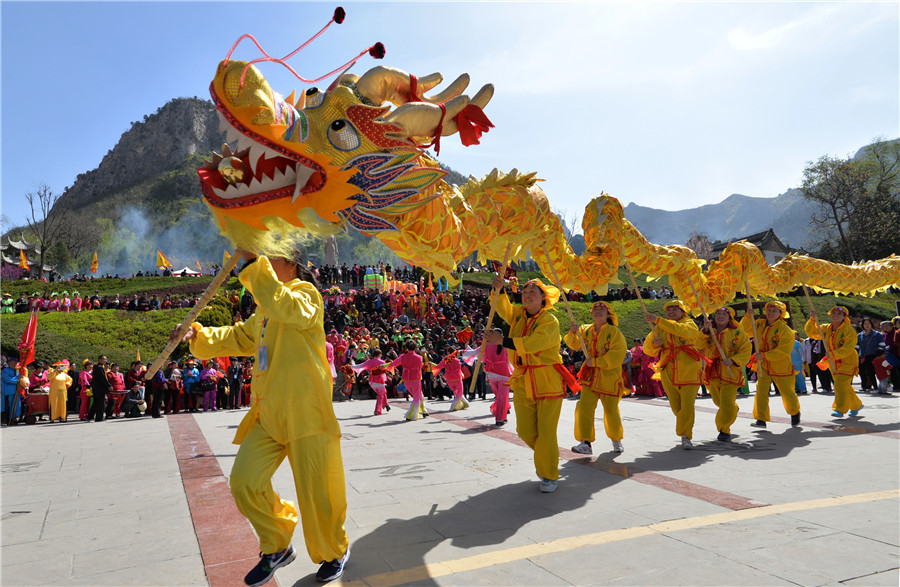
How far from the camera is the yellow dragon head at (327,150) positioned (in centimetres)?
320

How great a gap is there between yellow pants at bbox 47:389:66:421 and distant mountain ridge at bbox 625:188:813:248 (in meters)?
167

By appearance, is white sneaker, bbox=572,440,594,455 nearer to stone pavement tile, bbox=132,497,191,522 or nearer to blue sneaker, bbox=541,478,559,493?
blue sneaker, bbox=541,478,559,493

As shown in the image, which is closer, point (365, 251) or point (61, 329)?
point (61, 329)

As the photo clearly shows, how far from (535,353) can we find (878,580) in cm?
295

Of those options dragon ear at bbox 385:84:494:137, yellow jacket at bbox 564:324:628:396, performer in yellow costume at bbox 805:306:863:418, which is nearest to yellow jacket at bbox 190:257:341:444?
dragon ear at bbox 385:84:494:137

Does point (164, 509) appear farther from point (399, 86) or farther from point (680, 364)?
point (680, 364)

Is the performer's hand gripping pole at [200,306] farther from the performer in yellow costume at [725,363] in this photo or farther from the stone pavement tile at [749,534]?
the performer in yellow costume at [725,363]

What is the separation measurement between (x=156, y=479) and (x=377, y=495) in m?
2.49

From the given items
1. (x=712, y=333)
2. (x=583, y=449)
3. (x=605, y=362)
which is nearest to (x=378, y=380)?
(x=583, y=449)

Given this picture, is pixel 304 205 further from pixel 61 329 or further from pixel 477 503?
pixel 61 329

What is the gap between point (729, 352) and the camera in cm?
769

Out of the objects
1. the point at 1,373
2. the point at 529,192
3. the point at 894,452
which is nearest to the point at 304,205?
the point at 529,192

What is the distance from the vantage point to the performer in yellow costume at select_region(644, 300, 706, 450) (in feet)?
22.8

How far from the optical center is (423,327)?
2158 cm
